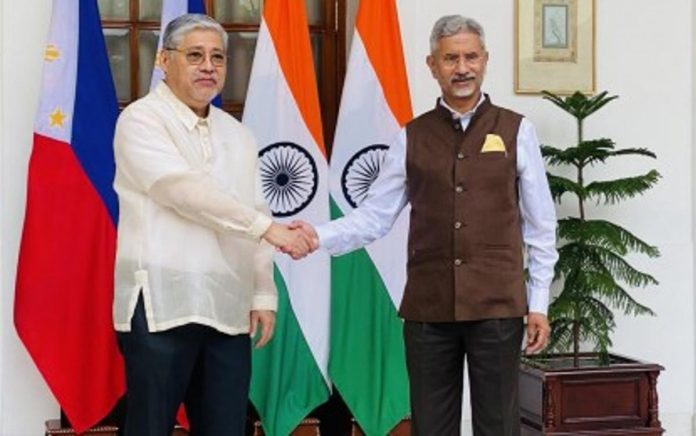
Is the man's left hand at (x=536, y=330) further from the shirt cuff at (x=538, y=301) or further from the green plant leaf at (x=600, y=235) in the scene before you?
the green plant leaf at (x=600, y=235)

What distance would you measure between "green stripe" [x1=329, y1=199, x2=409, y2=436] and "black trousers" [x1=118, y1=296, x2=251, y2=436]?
129 centimetres

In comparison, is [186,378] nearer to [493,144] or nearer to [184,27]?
[184,27]

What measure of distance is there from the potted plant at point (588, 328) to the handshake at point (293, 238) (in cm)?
135

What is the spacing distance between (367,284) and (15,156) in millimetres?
1290

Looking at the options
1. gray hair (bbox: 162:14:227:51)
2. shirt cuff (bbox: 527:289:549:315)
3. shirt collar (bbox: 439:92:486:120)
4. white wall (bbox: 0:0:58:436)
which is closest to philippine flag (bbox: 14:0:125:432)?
white wall (bbox: 0:0:58:436)

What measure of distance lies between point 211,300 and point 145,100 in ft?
1.68

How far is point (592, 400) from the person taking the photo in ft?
14.7

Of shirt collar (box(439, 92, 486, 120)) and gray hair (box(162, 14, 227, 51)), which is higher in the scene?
gray hair (box(162, 14, 227, 51))

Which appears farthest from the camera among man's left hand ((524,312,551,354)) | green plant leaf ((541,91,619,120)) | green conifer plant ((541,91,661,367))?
green plant leaf ((541,91,619,120))

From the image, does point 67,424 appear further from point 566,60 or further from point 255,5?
point 566,60

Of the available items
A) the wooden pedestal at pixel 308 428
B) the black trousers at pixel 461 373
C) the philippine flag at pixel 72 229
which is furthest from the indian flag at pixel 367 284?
the black trousers at pixel 461 373

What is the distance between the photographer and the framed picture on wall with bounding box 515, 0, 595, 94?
16.0 feet

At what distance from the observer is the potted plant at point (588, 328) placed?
4.45 meters

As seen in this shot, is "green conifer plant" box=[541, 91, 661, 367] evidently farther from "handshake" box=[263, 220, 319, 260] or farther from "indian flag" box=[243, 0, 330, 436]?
"handshake" box=[263, 220, 319, 260]
